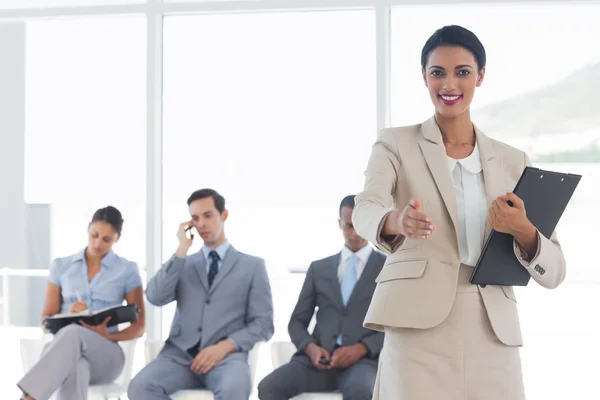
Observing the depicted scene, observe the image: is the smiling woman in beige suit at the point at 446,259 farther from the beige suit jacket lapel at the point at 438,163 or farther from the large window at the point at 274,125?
the large window at the point at 274,125

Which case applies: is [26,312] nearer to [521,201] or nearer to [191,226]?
[191,226]

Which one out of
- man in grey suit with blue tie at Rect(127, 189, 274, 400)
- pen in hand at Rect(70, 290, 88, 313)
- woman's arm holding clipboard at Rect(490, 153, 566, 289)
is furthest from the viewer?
pen in hand at Rect(70, 290, 88, 313)

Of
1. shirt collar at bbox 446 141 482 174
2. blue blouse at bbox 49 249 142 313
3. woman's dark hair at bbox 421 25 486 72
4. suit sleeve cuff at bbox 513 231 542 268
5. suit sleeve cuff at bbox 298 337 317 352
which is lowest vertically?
suit sleeve cuff at bbox 298 337 317 352

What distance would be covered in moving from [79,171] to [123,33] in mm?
973

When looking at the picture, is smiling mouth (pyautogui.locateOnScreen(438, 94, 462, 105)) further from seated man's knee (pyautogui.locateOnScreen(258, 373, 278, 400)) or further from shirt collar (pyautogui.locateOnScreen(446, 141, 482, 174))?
seated man's knee (pyautogui.locateOnScreen(258, 373, 278, 400))

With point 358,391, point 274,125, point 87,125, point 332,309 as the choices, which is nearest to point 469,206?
point 358,391

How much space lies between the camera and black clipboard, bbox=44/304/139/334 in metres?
4.10

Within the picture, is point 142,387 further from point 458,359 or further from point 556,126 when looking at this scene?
point 556,126

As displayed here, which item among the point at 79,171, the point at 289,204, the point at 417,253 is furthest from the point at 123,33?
the point at 417,253

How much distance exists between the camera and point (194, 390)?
12.6 ft

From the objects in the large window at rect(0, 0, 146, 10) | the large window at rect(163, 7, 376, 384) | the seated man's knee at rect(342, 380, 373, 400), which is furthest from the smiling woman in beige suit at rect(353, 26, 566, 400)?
the large window at rect(0, 0, 146, 10)

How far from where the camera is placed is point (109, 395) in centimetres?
407

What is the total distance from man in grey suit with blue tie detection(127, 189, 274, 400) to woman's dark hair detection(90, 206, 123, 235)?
435mm

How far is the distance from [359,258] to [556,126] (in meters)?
1.70
